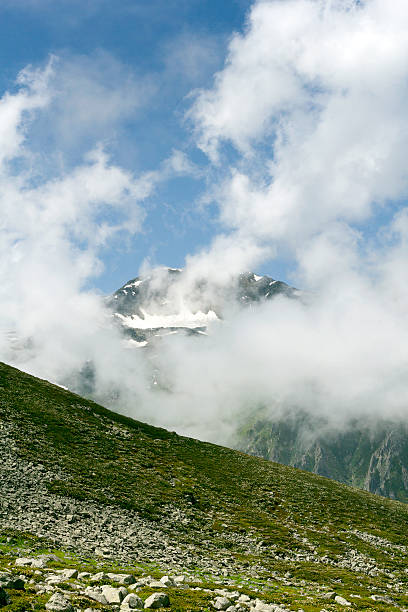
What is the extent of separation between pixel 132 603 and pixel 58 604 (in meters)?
3.22

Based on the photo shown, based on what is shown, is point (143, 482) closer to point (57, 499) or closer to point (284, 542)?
point (57, 499)

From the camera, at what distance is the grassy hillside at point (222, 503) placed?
32.8m

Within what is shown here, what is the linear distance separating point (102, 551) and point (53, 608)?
56.4ft

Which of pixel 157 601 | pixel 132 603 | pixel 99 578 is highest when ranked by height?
pixel 157 601

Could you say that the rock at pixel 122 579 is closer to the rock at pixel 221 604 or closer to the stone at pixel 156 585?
the stone at pixel 156 585

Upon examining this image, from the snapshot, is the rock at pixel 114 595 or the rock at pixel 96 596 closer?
the rock at pixel 96 596

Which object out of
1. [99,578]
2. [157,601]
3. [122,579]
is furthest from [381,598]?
[99,578]

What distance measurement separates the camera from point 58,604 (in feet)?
48.0

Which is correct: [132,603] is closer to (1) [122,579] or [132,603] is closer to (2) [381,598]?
(1) [122,579]

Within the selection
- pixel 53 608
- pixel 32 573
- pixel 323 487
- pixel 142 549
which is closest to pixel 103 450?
pixel 142 549

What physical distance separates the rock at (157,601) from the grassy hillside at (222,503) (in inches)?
364

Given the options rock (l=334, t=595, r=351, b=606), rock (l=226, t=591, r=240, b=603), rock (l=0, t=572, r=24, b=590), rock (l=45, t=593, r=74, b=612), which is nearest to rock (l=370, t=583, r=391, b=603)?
rock (l=334, t=595, r=351, b=606)

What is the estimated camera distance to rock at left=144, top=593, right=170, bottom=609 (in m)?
16.7

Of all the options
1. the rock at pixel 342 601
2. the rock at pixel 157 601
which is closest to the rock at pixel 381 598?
the rock at pixel 342 601
